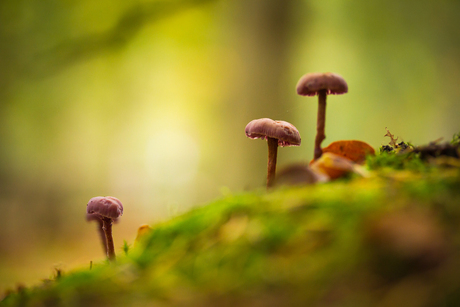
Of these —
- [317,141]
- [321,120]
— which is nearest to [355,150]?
[317,141]

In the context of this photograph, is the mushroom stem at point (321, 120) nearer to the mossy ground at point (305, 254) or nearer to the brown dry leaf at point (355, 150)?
the brown dry leaf at point (355, 150)

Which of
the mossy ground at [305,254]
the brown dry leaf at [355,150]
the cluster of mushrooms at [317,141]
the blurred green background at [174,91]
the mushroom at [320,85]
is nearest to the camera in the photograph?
the mossy ground at [305,254]

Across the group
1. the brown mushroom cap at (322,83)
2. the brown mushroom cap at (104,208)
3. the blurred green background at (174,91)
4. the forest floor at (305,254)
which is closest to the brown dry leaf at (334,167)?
the forest floor at (305,254)

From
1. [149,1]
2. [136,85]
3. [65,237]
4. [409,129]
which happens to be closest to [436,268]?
[65,237]

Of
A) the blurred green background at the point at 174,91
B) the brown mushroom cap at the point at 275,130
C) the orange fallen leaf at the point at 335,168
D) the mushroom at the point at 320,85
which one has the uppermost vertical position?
the blurred green background at the point at 174,91

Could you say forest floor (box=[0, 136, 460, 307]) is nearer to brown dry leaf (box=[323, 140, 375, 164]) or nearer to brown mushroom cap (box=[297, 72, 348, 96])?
brown dry leaf (box=[323, 140, 375, 164])

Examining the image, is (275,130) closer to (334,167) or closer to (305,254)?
(334,167)
